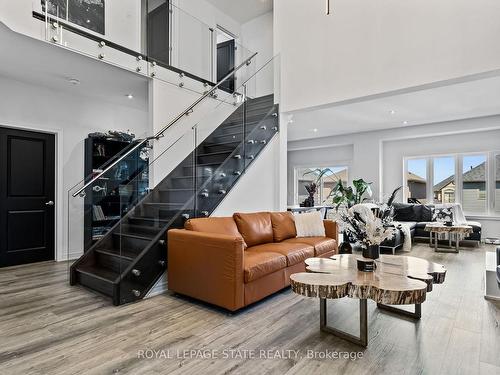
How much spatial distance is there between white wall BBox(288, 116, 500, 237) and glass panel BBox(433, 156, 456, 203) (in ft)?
0.92

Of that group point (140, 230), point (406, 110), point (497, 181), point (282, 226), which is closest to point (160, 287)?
point (140, 230)

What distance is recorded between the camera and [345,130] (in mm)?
8375

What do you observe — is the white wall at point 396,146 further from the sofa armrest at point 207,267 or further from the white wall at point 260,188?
the sofa armrest at point 207,267

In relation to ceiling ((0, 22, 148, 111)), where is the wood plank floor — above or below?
below

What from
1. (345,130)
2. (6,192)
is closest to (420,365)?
(6,192)

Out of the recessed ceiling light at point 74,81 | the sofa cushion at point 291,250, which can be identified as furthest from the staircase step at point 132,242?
the recessed ceiling light at point 74,81

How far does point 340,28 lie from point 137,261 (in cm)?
436

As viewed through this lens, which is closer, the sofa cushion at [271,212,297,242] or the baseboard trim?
the baseboard trim

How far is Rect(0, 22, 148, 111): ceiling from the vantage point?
3639mm

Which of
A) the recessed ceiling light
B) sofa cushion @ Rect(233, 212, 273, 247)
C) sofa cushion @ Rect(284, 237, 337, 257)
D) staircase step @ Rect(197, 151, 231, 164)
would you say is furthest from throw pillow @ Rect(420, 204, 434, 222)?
the recessed ceiling light

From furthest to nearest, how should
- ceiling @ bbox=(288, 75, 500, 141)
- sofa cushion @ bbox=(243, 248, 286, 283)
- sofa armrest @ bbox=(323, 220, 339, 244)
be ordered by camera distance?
ceiling @ bbox=(288, 75, 500, 141) < sofa armrest @ bbox=(323, 220, 339, 244) < sofa cushion @ bbox=(243, 248, 286, 283)

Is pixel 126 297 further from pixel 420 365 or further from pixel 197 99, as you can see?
pixel 197 99

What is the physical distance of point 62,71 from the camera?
4.35 metres

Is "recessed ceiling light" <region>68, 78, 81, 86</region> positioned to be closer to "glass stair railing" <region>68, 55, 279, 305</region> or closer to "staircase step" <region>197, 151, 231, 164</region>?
"glass stair railing" <region>68, 55, 279, 305</region>
